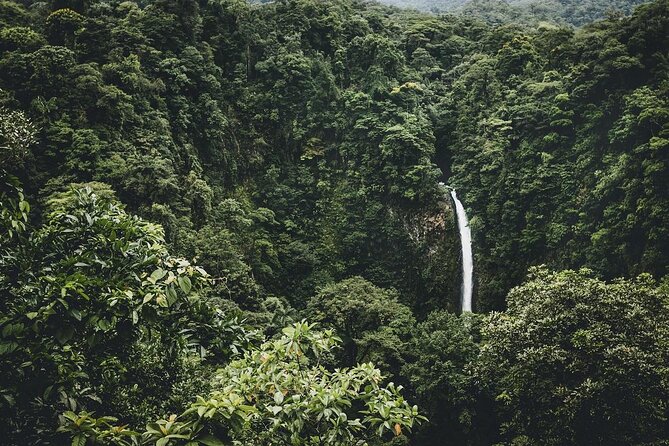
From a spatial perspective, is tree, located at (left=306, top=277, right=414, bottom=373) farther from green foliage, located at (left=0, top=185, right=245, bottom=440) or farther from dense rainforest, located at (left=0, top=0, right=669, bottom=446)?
green foliage, located at (left=0, top=185, right=245, bottom=440)

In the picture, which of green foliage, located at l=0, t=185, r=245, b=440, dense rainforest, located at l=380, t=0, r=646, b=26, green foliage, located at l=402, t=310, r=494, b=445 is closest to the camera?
green foliage, located at l=0, t=185, r=245, b=440

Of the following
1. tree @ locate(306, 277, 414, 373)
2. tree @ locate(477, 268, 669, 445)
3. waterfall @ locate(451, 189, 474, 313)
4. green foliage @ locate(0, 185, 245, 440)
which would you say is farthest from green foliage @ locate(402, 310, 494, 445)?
green foliage @ locate(0, 185, 245, 440)

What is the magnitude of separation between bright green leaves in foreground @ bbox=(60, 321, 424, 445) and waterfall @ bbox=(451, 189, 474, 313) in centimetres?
1937

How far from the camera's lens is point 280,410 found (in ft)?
9.84

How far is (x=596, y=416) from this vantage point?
10000 millimetres

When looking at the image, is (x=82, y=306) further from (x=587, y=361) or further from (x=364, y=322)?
(x=364, y=322)

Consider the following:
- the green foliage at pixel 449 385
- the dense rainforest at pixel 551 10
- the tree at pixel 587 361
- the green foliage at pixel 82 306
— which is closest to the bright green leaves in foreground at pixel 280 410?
the green foliage at pixel 82 306

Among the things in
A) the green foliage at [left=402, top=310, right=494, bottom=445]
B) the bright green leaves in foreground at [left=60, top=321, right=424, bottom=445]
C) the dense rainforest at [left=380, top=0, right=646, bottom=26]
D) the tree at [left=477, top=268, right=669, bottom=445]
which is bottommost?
the green foliage at [left=402, top=310, right=494, bottom=445]

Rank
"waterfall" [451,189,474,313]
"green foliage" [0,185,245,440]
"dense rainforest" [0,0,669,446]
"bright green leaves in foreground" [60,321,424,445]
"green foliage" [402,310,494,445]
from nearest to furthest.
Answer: "bright green leaves in foreground" [60,321,424,445] → "green foliage" [0,185,245,440] → "dense rainforest" [0,0,669,446] → "green foliage" [402,310,494,445] → "waterfall" [451,189,474,313]

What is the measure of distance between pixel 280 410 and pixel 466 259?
20650 millimetres

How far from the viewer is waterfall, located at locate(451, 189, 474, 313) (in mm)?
22016

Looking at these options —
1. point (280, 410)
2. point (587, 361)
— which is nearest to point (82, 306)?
point (280, 410)

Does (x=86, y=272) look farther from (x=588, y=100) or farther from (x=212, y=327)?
(x=588, y=100)

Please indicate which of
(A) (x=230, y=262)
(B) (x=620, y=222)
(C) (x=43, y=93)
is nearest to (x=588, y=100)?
(B) (x=620, y=222)
